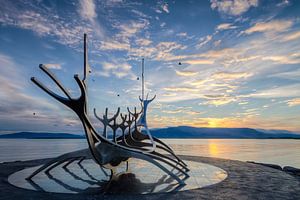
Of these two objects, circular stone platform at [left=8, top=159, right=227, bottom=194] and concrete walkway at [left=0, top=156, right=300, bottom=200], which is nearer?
concrete walkway at [left=0, top=156, right=300, bottom=200]

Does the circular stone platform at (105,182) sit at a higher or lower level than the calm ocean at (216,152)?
higher

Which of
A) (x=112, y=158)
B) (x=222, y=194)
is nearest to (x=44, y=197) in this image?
(x=112, y=158)

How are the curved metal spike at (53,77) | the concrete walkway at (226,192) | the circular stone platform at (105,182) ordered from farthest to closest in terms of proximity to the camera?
the circular stone platform at (105,182)
the concrete walkway at (226,192)
the curved metal spike at (53,77)

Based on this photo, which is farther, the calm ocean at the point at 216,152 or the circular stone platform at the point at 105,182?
the calm ocean at the point at 216,152

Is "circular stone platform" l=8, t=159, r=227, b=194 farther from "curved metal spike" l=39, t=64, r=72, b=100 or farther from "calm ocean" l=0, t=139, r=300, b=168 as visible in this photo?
"calm ocean" l=0, t=139, r=300, b=168

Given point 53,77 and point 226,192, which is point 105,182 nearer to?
point 226,192

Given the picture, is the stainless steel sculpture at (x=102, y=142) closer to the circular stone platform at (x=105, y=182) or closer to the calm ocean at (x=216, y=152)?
the circular stone platform at (x=105, y=182)

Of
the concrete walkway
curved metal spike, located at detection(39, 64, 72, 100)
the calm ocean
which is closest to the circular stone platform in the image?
the concrete walkway

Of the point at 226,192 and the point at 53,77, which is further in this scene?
the point at 226,192

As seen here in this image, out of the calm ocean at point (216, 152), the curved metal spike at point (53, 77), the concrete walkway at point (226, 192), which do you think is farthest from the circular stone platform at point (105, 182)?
the calm ocean at point (216, 152)

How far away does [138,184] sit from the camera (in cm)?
1241

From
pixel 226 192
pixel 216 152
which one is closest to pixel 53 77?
pixel 226 192

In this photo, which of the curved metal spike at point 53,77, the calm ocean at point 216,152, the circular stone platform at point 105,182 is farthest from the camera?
the calm ocean at point 216,152

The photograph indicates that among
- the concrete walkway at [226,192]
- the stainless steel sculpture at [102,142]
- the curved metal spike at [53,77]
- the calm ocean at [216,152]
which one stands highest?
the curved metal spike at [53,77]
